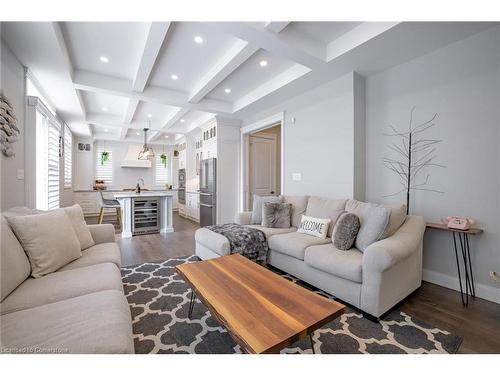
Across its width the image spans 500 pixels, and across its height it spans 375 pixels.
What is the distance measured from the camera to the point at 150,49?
8.77 ft

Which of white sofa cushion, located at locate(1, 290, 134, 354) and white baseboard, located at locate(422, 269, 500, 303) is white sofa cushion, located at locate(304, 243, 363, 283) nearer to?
white baseboard, located at locate(422, 269, 500, 303)

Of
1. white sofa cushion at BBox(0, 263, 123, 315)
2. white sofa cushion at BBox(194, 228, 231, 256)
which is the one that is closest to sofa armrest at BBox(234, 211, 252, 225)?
white sofa cushion at BBox(194, 228, 231, 256)

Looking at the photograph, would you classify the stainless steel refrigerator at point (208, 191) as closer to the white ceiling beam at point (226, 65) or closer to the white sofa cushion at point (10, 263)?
the white ceiling beam at point (226, 65)

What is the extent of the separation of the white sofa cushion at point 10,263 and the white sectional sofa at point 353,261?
1.66 metres

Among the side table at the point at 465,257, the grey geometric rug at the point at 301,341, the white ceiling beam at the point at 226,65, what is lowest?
the grey geometric rug at the point at 301,341

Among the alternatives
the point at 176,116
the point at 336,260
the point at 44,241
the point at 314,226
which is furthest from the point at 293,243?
the point at 176,116

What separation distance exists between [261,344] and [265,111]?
4439mm

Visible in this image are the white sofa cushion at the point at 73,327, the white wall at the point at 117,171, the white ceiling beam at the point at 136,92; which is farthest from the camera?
the white wall at the point at 117,171

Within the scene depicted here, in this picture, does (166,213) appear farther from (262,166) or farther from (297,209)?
(297,209)

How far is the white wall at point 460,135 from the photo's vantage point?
2211mm

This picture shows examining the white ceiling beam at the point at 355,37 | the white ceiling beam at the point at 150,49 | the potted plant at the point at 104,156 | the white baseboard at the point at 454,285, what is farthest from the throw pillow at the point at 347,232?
the potted plant at the point at 104,156
